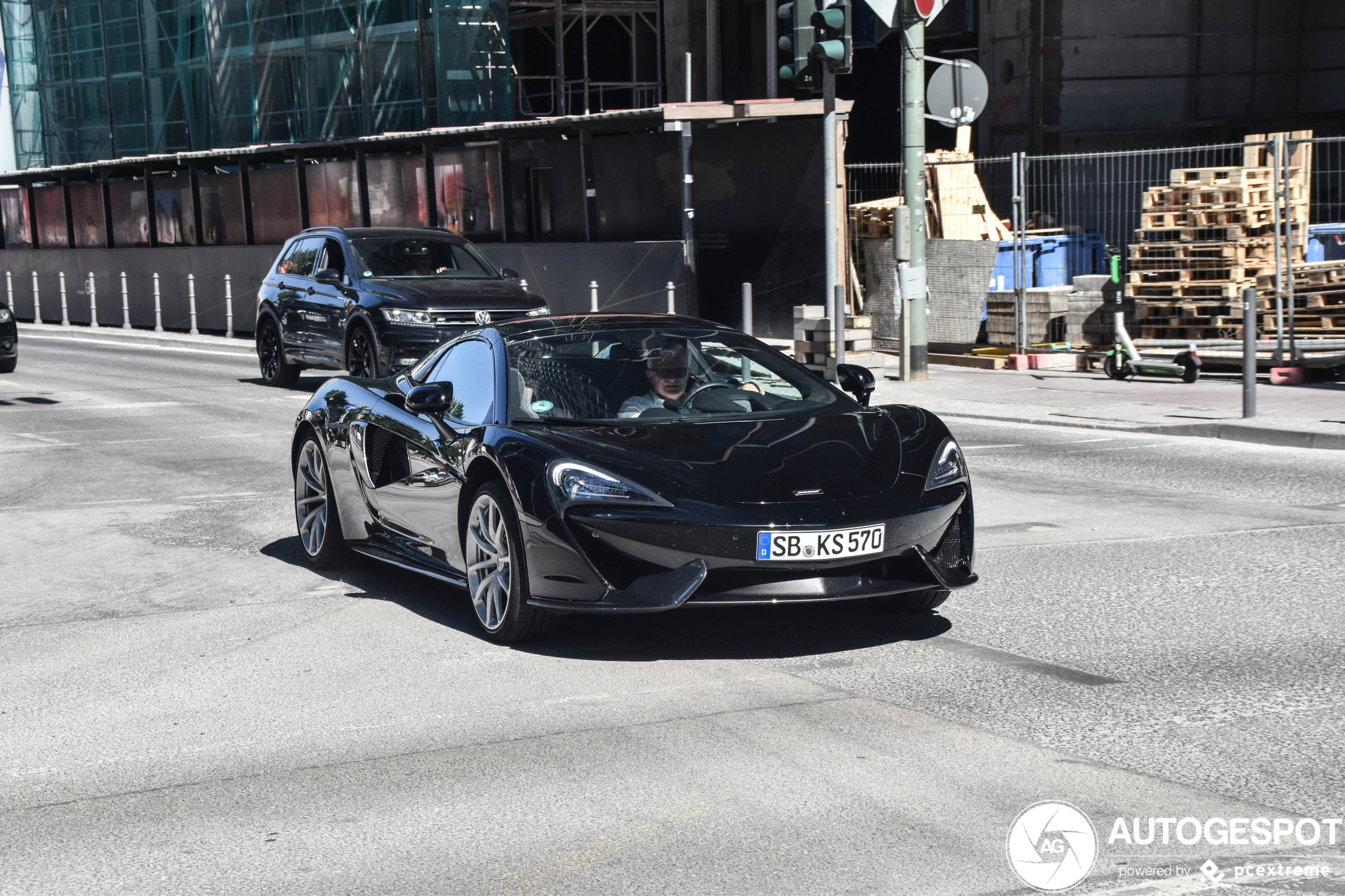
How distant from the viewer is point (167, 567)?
8.77m

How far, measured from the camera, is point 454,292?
58.5ft

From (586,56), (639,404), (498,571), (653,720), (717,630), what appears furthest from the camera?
(586,56)

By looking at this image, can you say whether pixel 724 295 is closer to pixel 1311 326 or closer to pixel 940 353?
pixel 940 353

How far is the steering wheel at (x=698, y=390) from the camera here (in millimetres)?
7270

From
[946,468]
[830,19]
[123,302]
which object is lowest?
[123,302]

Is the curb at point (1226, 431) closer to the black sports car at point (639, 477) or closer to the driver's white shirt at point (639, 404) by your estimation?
the black sports car at point (639, 477)

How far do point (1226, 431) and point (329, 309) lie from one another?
392 inches

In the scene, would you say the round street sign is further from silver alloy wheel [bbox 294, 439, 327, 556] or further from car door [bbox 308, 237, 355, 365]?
silver alloy wheel [bbox 294, 439, 327, 556]

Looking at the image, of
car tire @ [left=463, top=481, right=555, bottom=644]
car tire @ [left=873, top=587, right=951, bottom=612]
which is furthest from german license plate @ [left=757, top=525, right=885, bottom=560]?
car tire @ [left=463, top=481, right=555, bottom=644]

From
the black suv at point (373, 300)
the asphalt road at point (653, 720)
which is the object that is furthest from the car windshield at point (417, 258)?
the asphalt road at point (653, 720)

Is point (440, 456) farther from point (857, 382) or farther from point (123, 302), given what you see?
point (123, 302)

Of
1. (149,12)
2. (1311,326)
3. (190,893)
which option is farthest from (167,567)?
(149,12)

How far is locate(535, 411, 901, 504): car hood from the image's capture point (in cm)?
625

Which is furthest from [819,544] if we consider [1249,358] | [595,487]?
[1249,358]
